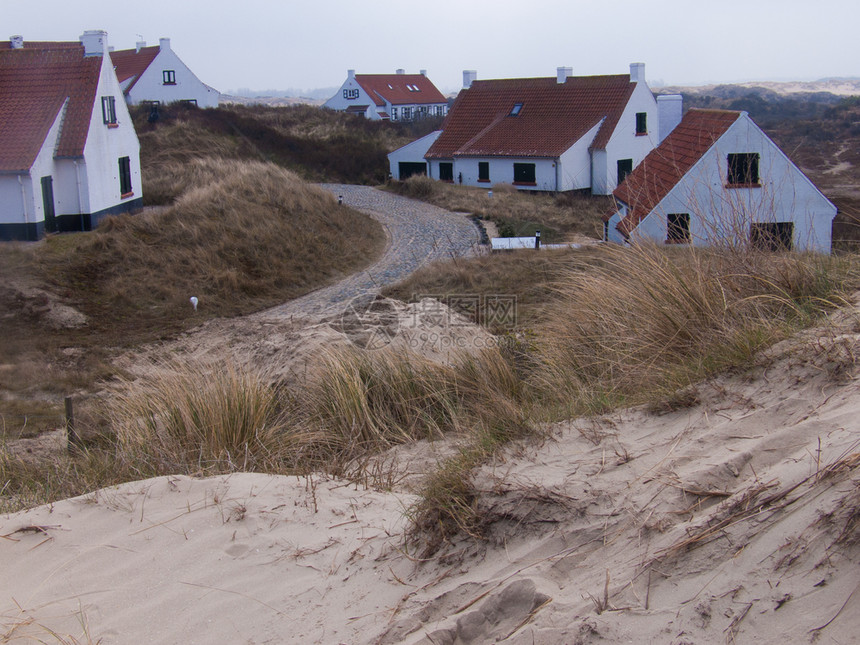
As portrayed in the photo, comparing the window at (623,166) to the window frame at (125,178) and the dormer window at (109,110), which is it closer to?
the window frame at (125,178)

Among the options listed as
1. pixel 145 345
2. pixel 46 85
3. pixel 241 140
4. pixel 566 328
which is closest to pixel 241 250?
pixel 145 345

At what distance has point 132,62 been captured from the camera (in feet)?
176

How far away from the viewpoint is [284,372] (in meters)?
7.11

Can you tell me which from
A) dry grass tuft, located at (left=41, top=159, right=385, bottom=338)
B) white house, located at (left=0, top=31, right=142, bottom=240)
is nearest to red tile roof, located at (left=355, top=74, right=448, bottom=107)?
dry grass tuft, located at (left=41, top=159, right=385, bottom=338)

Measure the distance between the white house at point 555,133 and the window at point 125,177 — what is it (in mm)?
17919

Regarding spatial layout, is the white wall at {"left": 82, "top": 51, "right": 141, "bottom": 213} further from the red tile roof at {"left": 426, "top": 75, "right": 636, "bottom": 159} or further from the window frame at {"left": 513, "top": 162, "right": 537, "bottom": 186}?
the window frame at {"left": 513, "top": 162, "right": 537, "bottom": 186}

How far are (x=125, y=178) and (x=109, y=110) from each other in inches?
99.7

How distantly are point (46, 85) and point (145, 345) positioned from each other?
13.0 meters

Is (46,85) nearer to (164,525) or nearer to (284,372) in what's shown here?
(284,372)

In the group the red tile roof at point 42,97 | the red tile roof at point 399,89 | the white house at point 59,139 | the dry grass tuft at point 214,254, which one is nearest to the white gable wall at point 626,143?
the dry grass tuft at point 214,254

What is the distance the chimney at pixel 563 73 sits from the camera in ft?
136

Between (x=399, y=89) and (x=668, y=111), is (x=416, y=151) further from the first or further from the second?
(x=399, y=89)

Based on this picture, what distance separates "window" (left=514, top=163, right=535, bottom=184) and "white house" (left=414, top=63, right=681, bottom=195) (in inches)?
2.0

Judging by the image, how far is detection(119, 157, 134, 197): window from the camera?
1021 inches
